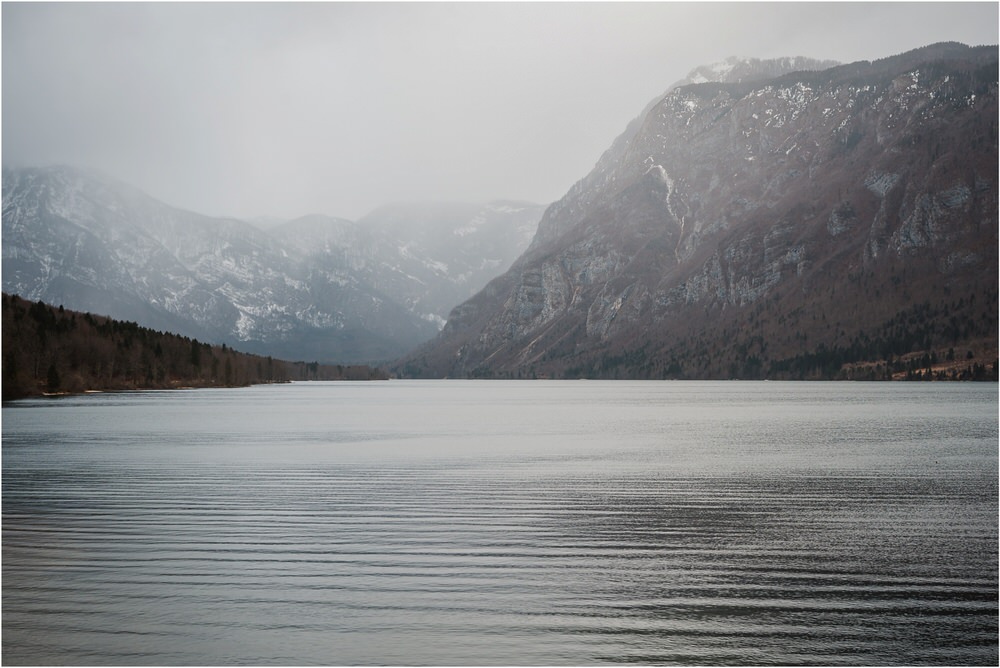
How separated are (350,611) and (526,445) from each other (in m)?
50.9

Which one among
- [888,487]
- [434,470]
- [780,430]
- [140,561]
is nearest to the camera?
[140,561]

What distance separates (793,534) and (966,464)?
2859cm

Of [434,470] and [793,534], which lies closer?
[793,534]

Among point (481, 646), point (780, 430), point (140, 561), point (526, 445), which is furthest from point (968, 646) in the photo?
point (780, 430)

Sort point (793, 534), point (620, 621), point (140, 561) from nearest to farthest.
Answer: point (620, 621) → point (140, 561) → point (793, 534)

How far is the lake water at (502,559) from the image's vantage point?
743 inches

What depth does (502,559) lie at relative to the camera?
27047 millimetres

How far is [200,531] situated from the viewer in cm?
3256

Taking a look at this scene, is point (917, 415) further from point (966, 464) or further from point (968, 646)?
point (968, 646)

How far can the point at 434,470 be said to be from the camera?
53.0m

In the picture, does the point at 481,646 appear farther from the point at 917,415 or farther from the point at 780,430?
the point at 917,415

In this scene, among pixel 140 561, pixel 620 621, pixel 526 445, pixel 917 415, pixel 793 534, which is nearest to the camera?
pixel 620 621

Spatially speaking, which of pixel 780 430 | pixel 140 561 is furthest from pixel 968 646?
pixel 780 430

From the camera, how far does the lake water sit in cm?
1888
